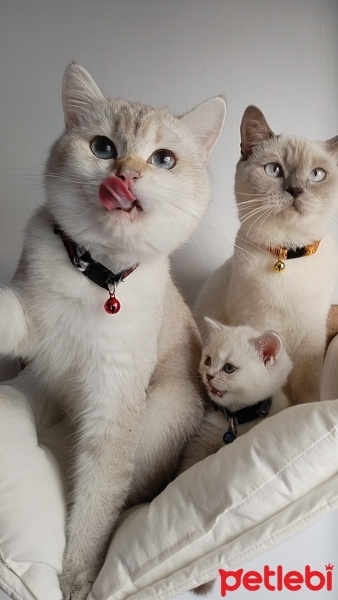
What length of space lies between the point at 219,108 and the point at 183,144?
0.12 meters

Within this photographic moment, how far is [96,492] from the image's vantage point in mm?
920

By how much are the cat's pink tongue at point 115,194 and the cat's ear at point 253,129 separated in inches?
21.0

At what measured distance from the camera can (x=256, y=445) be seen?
0.82 metres

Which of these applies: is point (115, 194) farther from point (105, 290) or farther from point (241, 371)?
point (241, 371)

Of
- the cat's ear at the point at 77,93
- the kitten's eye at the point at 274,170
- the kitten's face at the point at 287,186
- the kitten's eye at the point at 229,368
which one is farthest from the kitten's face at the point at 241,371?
the cat's ear at the point at 77,93

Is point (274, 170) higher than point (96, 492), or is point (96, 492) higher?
point (274, 170)

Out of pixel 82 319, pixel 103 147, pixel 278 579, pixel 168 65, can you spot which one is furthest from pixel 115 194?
pixel 168 65

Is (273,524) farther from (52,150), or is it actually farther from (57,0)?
(57,0)

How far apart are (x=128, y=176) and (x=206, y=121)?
0.32 meters

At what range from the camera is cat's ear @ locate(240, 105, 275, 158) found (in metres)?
1.22

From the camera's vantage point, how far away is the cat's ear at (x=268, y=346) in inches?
41.8

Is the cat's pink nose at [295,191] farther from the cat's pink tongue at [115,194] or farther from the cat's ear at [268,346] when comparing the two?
the cat's pink tongue at [115,194]

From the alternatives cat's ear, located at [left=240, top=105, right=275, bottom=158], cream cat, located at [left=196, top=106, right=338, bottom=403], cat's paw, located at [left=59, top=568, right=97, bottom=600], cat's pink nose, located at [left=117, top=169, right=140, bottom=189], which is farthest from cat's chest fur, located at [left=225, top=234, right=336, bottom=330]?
cat's paw, located at [left=59, top=568, right=97, bottom=600]

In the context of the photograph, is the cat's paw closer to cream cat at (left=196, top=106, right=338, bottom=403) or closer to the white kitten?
the white kitten
